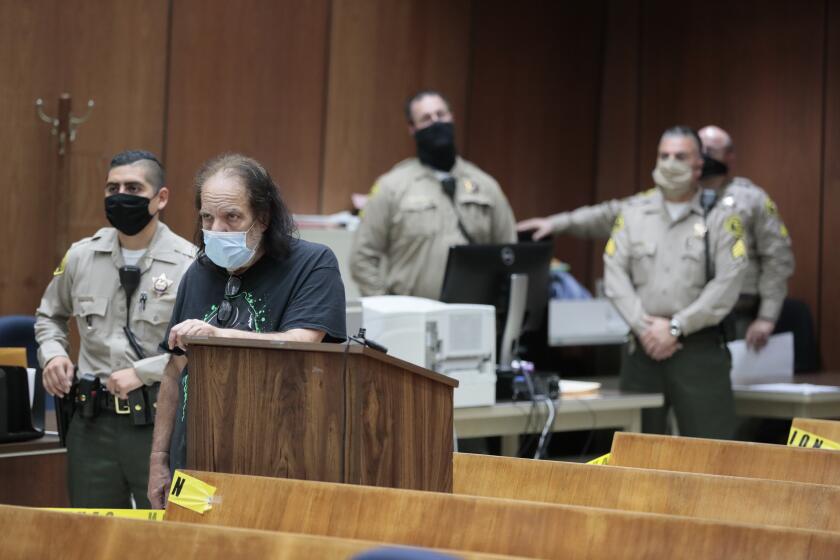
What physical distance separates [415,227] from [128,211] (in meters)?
2.03

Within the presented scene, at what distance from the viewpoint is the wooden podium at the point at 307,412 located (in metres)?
2.44

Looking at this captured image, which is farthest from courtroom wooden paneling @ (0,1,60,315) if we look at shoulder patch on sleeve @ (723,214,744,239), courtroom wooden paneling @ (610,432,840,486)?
courtroom wooden paneling @ (610,432,840,486)

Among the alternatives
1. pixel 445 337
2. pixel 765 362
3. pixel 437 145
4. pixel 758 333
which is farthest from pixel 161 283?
pixel 765 362

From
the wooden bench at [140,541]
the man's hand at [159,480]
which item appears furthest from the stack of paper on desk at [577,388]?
the wooden bench at [140,541]

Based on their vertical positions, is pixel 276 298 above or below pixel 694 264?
below

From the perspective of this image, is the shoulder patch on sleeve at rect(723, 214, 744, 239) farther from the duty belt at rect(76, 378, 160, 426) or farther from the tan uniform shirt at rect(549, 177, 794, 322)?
the duty belt at rect(76, 378, 160, 426)

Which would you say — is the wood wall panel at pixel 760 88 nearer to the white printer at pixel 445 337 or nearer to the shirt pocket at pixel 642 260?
the shirt pocket at pixel 642 260

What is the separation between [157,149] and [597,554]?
14.2 ft

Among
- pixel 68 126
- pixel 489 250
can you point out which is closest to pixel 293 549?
pixel 489 250

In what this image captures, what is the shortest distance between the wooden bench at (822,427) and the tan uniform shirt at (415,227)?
2311 mm

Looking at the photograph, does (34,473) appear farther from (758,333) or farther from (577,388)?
(758,333)

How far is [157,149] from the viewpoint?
611cm

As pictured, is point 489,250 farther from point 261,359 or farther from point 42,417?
point 261,359

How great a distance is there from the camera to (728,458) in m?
3.12
